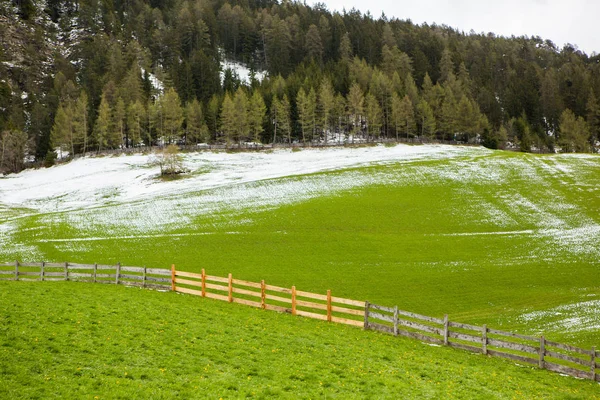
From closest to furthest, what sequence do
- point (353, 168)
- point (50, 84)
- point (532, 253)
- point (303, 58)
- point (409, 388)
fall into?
point (409, 388), point (532, 253), point (353, 168), point (50, 84), point (303, 58)

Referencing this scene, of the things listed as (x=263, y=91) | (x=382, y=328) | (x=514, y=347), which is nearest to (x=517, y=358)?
(x=514, y=347)

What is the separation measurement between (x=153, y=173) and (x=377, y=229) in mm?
56783

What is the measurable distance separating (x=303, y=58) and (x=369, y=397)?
187682mm

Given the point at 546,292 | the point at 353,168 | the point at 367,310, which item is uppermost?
the point at 353,168

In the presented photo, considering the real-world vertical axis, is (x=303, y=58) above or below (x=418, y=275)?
above

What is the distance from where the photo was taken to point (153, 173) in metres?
92.2

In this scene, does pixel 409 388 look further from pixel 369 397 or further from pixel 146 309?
pixel 146 309

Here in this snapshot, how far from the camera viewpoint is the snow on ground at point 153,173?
3113 inches

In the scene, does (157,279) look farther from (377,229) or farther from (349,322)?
(377,229)

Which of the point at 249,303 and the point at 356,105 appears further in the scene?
the point at 356,105

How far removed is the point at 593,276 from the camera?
37.8 meters

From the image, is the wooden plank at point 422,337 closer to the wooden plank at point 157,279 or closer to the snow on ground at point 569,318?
the snow on ground at point 569,318

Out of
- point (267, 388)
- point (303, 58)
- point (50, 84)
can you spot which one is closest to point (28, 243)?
Result: point (267, 388)

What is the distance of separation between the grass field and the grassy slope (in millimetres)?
12526
